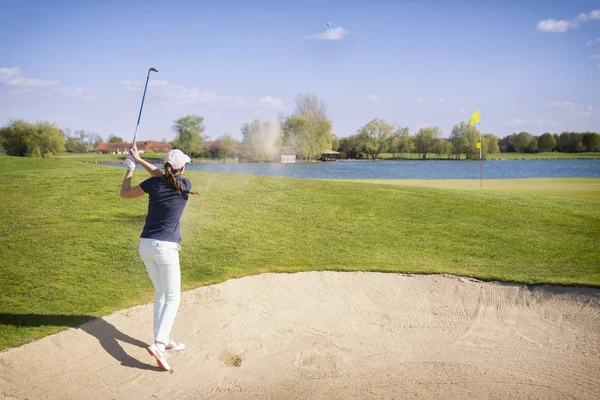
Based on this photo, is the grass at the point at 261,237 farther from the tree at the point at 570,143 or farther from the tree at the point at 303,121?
the tree at the point at 570,143

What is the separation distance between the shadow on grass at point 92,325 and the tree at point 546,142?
149 metres

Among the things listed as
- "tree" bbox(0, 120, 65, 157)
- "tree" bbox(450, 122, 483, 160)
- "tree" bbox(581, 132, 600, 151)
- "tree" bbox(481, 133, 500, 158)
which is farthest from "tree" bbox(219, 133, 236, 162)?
"tree" bbox(581, 132, 600, 151)

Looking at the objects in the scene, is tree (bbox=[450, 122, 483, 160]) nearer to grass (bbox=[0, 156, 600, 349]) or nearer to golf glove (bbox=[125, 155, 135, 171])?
grass (bbox=[0, 156, 600, 349])

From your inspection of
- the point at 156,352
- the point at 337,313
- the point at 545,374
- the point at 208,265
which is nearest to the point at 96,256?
the point at 208,265

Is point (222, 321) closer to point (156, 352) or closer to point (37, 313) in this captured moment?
point (156, 352)

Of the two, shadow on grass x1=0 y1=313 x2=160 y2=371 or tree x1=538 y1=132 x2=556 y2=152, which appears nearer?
shadow on grass x1=0 y1=313 x2=160 y2=371

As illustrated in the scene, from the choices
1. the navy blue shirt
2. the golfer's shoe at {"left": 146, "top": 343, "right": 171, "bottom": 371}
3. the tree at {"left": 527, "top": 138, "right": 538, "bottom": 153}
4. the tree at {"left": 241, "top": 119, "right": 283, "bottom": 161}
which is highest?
the tree at {"left": 527, "top": 138, "right": 538, "bottom": 153}

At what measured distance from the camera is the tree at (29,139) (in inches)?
1650

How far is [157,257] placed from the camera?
532 cm

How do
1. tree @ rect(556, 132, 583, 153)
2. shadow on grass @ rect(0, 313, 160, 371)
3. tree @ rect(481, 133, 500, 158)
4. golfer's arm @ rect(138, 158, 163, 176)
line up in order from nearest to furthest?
golfer's arm @ rect(138, 158, 163, 176)
shadow on grass @ rect(0, 313, 160, 371)
tree @ rect(481, 133, 500, 158)
tree @ rect(556, 132, 583, 153)

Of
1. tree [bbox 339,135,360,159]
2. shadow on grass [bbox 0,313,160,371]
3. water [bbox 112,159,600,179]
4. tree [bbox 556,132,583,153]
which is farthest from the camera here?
tree [bbox 556,132,583,153]

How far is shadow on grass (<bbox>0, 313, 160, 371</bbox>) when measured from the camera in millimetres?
6102

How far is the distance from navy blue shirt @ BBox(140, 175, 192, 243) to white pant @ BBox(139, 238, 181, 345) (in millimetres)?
100

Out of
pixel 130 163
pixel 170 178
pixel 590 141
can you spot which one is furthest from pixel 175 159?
pixel 590 141
